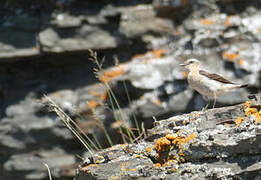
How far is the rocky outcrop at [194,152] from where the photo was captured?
12.3ft

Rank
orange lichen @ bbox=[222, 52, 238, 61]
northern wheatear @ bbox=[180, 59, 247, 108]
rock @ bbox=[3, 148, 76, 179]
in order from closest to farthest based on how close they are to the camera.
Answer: northern wheatear @ bbox=[180, 59, 247, 108] < rock @ bbox=[3, 148, 76, 179] < orange lichen @ bbox=[222, 52, 238, 61]

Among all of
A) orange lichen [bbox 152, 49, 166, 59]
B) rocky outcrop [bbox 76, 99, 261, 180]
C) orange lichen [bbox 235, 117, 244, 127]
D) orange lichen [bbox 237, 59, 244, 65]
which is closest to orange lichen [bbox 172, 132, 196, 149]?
rocky outcrop [bbox 76, 99, 261, 180]

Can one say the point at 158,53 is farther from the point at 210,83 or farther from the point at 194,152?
the point at 194,152

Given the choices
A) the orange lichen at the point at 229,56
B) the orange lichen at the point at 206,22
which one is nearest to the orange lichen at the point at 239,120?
the orange lichen at the point at 229,56

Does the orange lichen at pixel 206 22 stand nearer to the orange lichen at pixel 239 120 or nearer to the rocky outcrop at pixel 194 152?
the rocky outcrop at pixel 194 152

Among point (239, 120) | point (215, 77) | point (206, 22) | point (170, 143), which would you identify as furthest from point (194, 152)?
point (206, 22)

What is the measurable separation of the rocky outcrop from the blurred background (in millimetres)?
4512

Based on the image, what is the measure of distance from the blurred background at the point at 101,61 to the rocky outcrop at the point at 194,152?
4512 mm

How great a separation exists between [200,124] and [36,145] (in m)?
6.11

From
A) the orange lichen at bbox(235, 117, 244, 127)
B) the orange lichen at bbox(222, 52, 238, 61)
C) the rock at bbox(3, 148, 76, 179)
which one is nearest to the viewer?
the orange lichen at bbox(235, 117, 244, 127)

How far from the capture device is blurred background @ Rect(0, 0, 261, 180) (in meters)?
9.09

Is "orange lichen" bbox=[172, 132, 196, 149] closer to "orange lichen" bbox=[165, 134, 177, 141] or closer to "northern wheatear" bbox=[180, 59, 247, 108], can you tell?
"orange lichen" bbox=[165, 134, 177, 141]

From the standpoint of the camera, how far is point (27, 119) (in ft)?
30.9

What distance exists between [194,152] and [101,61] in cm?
604
